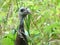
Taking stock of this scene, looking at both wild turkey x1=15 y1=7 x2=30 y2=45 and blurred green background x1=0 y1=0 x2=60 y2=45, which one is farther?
wild turkey x1=15 y1=7 x2=30 y2=45

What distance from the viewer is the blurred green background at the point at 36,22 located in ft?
5.89

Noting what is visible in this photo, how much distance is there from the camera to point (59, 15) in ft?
6.88

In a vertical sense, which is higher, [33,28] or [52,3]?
[52,3]

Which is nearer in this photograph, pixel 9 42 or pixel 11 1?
pixel 9 42

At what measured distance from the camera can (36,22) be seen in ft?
7.45

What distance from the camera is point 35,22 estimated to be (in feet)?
7.53

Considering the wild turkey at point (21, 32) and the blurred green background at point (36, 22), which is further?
the wild turkey at point (21, 32)

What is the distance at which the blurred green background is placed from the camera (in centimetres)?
179

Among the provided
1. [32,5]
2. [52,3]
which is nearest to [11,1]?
[32,5]

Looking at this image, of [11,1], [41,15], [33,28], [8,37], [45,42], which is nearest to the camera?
[8,37]

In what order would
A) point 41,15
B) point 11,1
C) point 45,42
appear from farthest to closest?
1. point 11,1
2. point 41,15
3. point 45,42

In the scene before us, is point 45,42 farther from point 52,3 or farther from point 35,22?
point 52,3

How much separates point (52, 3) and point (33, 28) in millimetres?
353

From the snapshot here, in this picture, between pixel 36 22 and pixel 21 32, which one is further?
pixel 36 22
